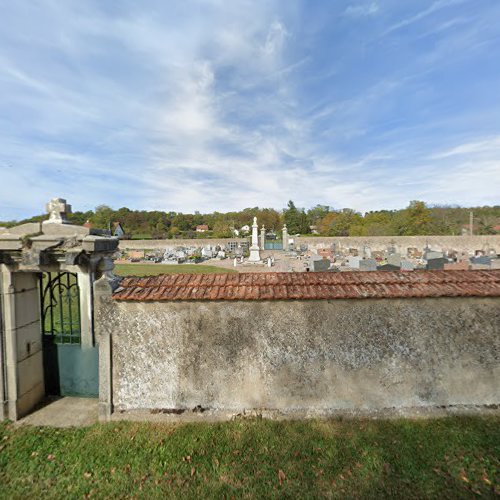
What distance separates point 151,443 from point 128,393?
937mm

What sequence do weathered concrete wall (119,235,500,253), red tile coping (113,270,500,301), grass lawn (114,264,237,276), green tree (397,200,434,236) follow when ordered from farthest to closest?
1. green tree (397,200,434,236)
2. weathered concrete wall (119,235,500,253)
3. grass lawn (114,264,237,276)
4. red tile coping (113,270,500,301)

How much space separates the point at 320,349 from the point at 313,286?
1045 millimetres

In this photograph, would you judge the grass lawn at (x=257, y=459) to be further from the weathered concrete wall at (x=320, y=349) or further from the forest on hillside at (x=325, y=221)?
the forest on hillside at (x=325, y=221)

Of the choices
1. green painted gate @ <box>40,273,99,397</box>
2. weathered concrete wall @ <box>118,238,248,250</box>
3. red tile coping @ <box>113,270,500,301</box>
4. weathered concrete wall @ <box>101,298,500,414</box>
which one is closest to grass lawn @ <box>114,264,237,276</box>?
green painted gate @ <box>40,273,99,397</box>

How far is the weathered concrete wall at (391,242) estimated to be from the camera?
115 ft

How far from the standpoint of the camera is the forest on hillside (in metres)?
46.4

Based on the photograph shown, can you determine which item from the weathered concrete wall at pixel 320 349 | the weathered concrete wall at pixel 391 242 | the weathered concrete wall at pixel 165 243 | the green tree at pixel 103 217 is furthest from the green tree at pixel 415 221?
the green tree at pixel 103 217

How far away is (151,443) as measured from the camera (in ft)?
13.4

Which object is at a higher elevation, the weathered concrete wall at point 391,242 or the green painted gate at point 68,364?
the weathered concrete wall at point 391,242

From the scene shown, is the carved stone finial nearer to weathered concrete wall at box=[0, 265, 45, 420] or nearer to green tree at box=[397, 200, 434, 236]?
weathered concrete wall at box=[0, 265, 45, 420]

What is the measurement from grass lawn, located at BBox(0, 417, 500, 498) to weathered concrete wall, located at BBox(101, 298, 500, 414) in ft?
1.32

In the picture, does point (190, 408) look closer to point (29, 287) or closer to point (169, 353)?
point (169, 353)

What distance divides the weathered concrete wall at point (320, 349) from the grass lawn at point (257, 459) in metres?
0.40

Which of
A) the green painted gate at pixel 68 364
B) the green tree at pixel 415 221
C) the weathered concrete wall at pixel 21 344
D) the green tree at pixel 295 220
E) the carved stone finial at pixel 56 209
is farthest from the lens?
the green tree at pixel 295 220
